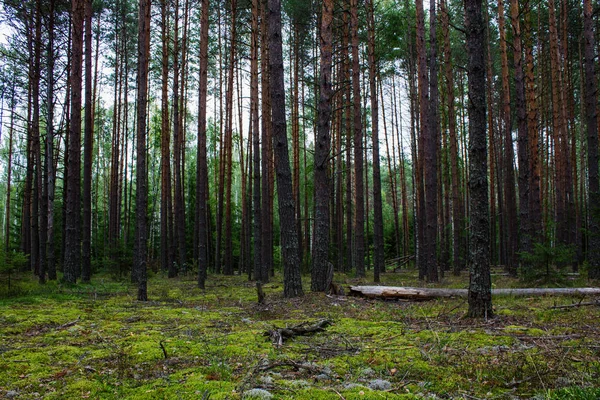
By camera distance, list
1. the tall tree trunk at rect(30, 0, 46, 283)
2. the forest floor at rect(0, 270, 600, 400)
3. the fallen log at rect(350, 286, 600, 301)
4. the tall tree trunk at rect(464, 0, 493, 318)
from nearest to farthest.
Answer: the forest floor at rect(0, 270, 600, 400), the tall tree trunk at rect(464, 0, 493, 318), the fallen log at rect(350, 286, 600, 301), the tall tree trunk at rect(30, 0, 46, 283)

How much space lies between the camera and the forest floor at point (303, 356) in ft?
8.32

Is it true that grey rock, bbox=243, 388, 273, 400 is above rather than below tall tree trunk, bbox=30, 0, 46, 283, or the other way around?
below

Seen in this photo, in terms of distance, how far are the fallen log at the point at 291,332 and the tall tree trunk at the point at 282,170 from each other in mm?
3225

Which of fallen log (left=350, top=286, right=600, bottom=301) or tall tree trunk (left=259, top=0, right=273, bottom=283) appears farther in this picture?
tall tree trunk (left=259, top=0, right=273, bottom=283)

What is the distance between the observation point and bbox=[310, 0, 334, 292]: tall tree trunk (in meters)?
8.67

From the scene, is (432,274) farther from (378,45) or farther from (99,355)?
(378,45)

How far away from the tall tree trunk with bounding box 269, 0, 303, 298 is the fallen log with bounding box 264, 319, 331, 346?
323 centimetres

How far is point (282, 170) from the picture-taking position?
7977 mm

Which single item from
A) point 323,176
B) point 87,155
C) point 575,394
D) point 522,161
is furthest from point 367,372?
point 87,155

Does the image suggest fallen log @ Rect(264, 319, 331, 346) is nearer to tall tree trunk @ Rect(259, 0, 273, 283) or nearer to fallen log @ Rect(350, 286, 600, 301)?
fallen log @ Rect(350, 286, 600, 301)

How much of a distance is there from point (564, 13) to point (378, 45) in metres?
8.10

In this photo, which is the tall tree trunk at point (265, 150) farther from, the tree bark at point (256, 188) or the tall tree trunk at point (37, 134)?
the tall tree trunk at point (37, 134)

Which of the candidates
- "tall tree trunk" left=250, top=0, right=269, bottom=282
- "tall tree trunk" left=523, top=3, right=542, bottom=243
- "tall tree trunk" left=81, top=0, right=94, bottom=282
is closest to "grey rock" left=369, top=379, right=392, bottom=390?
"tall tree trunk" left=250, top=0, right=269, bottom=282

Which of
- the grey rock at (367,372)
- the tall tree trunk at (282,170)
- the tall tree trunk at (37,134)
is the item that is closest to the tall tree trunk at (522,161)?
the tall tree trunk at (282,170)
